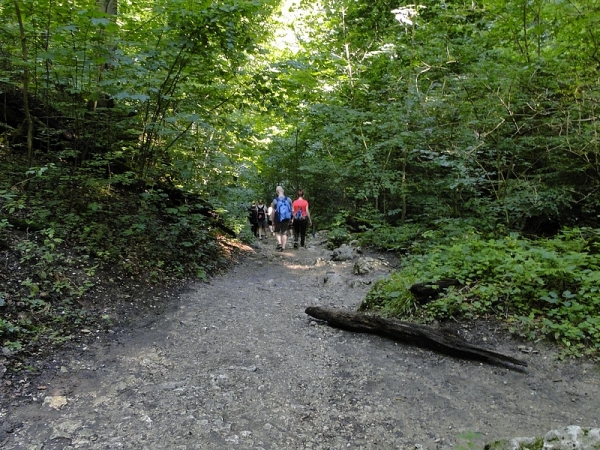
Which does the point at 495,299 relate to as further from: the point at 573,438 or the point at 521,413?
the point at 573,438

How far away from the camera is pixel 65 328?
4250mm

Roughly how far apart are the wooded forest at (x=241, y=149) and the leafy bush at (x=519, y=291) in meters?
0.02

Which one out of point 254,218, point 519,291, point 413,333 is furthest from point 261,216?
point 519,291

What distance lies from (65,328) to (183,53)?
465 centimetres

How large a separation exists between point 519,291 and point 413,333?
4.66 ft

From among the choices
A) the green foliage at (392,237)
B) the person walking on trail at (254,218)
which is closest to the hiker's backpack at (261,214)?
the person walking on trail at (254,218)

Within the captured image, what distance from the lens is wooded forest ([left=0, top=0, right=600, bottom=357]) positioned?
4.73 meters

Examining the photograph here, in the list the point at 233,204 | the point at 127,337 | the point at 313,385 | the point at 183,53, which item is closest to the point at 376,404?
the point at 313,385

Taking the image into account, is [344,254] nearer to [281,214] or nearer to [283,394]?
[281,214]

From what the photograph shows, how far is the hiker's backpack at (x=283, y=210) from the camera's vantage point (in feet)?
38.0

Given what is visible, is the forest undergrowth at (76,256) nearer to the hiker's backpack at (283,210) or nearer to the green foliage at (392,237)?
the hiker's backpack at (283,210)

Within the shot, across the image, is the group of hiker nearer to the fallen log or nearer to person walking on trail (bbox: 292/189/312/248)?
person walking on trail (bbox: 292/189/312/248)

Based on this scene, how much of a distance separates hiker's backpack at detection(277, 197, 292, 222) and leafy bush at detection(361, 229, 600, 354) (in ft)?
20.3

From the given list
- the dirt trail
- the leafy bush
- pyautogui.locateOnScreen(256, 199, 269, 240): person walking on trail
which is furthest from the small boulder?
pyautogui.locateOnScreen(256, 199, 269, 240): person walking on trail
